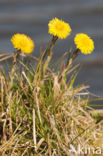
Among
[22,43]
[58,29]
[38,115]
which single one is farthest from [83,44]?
[38,115]

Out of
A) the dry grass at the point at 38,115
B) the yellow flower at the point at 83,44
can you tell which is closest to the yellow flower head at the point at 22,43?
the dry grass at the point at 38,115

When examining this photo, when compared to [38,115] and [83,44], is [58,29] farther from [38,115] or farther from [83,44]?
[38,115]

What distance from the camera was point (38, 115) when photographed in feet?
7.38

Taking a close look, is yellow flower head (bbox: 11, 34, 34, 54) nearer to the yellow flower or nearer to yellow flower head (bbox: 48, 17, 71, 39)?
yellow flower head (bbox: 48, 17, 71, 39)

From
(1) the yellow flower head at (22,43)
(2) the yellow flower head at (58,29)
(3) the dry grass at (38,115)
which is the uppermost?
(2) the yellow flower head at (58,29)

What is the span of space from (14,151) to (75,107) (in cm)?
53

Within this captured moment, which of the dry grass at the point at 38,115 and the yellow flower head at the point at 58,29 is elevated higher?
the yellow flower head at the point at 58,29

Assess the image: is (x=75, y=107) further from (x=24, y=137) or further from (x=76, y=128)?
(x=24, y=137)

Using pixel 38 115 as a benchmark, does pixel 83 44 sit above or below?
above

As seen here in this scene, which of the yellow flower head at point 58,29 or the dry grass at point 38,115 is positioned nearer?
the yellow flower head at point 58,29

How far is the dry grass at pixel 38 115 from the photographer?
2.25 m

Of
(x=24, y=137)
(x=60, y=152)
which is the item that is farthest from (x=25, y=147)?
(x=60, y=152)

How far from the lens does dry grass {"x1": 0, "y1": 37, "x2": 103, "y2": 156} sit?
2246mm

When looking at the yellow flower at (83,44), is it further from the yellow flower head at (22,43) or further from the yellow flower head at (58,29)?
the yellow flower head at (22,43)
